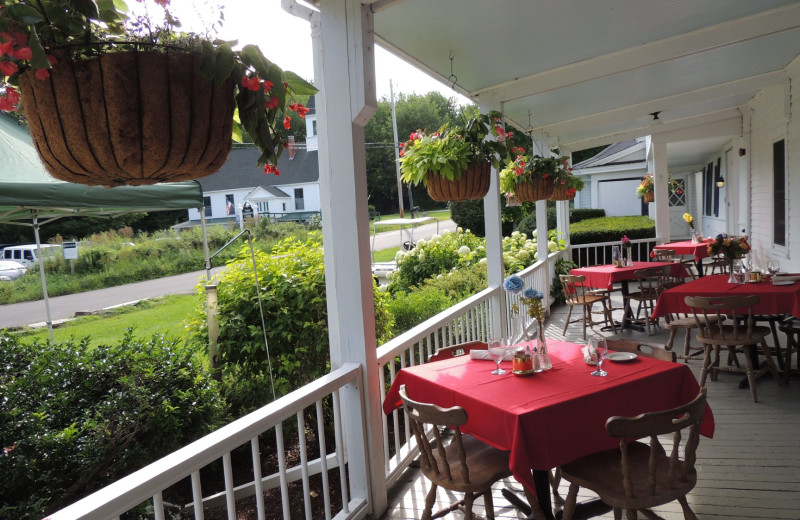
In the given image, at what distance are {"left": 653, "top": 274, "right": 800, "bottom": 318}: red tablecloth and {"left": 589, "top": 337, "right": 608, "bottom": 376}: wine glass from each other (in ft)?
7.40

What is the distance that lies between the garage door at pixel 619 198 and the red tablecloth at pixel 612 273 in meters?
17.3

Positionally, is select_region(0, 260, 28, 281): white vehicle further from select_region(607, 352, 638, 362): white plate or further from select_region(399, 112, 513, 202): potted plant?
select_region(607, 352, 638, 362): white plate

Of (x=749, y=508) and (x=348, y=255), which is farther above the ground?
(x=348, y=255)

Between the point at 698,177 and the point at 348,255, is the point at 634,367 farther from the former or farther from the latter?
the point at 698,177

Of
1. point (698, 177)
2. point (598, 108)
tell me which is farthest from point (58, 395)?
point (698, 177)

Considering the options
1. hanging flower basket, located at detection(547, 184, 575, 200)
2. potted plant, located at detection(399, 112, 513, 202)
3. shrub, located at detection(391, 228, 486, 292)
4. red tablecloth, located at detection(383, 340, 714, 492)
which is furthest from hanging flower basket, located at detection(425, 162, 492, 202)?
shrub, located at detection(391, 228, 486, 292)

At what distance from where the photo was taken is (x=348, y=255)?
2969 mm

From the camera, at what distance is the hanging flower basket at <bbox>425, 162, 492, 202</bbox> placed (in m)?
3.53

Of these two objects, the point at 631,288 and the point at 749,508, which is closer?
the point at 749,508

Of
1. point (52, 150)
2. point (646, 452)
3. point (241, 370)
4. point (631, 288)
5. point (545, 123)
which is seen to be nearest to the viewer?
point (52, 150)

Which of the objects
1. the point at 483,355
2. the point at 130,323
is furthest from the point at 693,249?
the point at 130,323

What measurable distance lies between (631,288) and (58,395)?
33.1 ft

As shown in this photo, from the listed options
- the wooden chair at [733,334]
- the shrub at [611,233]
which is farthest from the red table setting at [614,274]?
the shrub at [611,233]

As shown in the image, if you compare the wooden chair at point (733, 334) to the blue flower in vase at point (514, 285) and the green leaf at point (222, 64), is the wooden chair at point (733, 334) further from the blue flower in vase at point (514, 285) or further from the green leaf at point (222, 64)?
the green leaf at point (222, 64)
